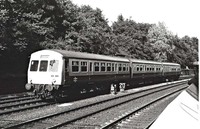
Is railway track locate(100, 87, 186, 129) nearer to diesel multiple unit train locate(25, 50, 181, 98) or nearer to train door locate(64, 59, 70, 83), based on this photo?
train door locate(64, 59, 70, 83)

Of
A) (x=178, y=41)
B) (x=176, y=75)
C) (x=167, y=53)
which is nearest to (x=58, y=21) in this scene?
(x=176, y=75)

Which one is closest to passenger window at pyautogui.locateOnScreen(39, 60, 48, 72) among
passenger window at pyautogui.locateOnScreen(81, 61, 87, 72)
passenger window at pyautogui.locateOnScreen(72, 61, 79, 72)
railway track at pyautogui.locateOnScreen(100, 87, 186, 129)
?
passenger window at pyautogui.locateOnScreen(72, 61, 79, 72)

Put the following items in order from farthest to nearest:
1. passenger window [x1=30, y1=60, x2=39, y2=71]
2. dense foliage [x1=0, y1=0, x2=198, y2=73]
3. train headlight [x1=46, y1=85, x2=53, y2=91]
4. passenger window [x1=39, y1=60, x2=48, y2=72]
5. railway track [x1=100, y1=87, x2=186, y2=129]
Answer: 1. dense foliage [x1=0, y1=0, x2=198, y2=73]
2. passenger window [x1=30, y1=60, x2=39, y2=71]
3. passenger window [x1=39, y1=60, x2=48, y2=72]
4. train headlight [x1=46, y1=85, x2=53, y2=91]
5. railway track [x1=100, y1=87, x2=186, y2=129]

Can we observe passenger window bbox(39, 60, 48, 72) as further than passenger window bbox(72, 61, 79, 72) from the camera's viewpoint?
No

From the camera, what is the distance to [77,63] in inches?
699

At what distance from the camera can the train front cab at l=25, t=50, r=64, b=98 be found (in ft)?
53.5

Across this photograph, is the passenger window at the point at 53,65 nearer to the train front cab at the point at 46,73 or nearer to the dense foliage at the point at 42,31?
the train front cab at the point at 46,73

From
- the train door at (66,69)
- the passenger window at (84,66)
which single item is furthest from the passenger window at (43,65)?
the passenger window at (84,66)

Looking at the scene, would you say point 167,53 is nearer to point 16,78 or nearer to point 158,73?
point 158,73

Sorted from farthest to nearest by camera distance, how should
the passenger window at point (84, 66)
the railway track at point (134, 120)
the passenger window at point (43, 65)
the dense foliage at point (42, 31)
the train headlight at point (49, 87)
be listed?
the dense foliage at point (42, 31) → the passenger window at point (84, 66) → the passenger window at point (43, 65) → the train headlight at point (49, 87) → the railway track at point (134, 120)

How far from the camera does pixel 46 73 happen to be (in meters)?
16.8

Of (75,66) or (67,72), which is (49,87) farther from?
(75,66)

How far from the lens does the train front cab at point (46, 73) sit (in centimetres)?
1631

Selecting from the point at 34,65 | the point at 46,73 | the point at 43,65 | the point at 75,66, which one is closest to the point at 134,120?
the point at 75,66
